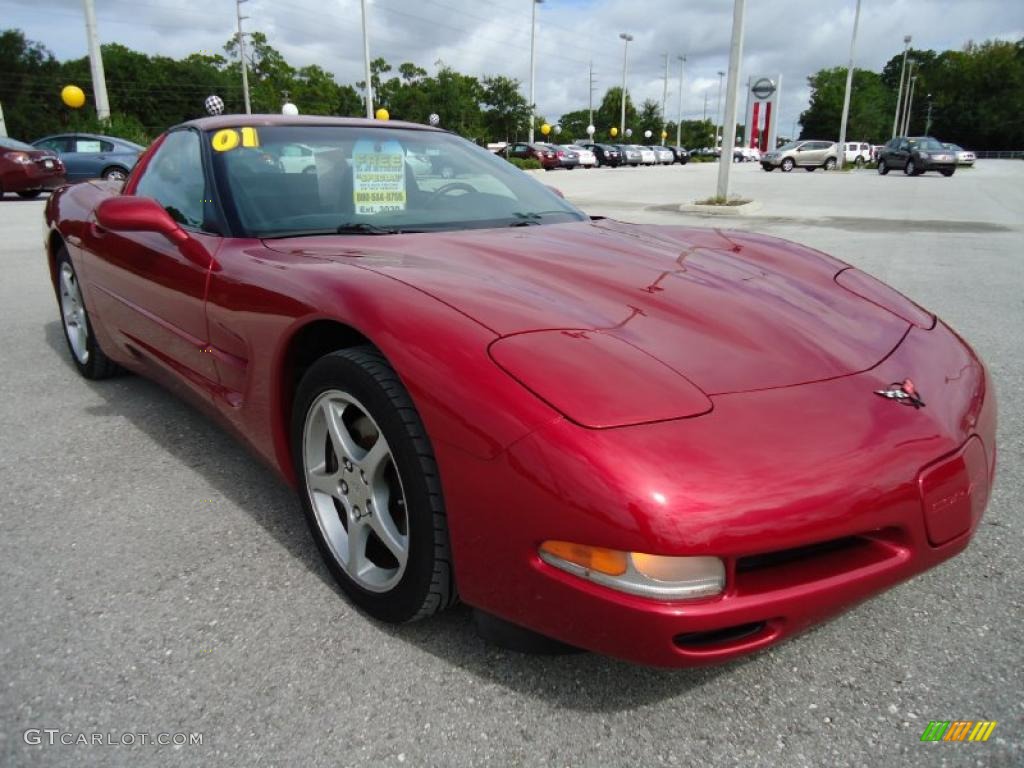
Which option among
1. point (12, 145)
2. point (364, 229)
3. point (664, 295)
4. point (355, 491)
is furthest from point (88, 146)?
point (664, 295)

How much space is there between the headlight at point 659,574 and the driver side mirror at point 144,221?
5.53ft

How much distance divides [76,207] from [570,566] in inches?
132

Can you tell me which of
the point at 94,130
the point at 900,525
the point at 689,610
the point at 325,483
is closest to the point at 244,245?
the point at 325,483

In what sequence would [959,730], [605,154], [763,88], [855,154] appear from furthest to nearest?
[855,154] < [605,154] < [763,88] < [959,730]

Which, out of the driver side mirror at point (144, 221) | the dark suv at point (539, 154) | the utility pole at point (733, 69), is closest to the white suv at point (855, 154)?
the dark suv at point (539, 154)

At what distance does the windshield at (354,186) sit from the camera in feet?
8.09

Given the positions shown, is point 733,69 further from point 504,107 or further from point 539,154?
point 504,107

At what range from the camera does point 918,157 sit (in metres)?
30.1

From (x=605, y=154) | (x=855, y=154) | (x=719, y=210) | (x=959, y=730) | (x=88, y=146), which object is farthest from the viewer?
(x=855, y=154)

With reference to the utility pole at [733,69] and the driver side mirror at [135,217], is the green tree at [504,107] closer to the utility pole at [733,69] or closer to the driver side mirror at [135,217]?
the utility pole at [733,69]

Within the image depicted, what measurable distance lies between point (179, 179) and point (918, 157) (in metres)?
33.3

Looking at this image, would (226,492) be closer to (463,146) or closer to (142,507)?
(142,507)

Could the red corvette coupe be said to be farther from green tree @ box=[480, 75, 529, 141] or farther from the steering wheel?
green tree @ box=[480, 75, 529, 141]

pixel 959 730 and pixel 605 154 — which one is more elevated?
pixel 605 154
